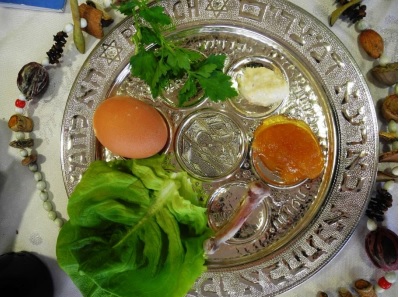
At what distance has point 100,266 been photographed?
0.72 m

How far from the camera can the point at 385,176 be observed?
848 millimetres

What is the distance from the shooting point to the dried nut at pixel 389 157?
839 mm

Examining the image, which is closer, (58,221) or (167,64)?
(167,64)

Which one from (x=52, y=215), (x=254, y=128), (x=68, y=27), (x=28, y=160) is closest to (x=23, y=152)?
(x=28, y=160)

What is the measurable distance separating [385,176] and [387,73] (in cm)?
18

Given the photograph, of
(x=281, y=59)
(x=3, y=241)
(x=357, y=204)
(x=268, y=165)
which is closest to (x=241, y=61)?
(x=281, y=59)

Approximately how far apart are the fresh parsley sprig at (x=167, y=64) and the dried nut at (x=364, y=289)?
410 mm

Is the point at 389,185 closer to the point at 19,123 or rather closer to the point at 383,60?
the point at 383,60

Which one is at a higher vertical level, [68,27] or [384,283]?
[68,27]

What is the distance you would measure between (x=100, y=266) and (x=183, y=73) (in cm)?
36

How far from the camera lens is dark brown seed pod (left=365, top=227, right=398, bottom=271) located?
829 mm

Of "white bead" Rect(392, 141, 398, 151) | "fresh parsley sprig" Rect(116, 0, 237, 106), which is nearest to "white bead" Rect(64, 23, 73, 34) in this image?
"fresh parsley sprig" Rect(116, 0, 237, 106)

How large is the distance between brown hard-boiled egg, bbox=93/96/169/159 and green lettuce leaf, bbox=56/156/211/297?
0.03 metres

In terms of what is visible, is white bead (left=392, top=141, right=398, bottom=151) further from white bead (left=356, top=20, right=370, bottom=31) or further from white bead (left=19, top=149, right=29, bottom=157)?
white bead (left=19, top=149, right=29, bottom=157)
